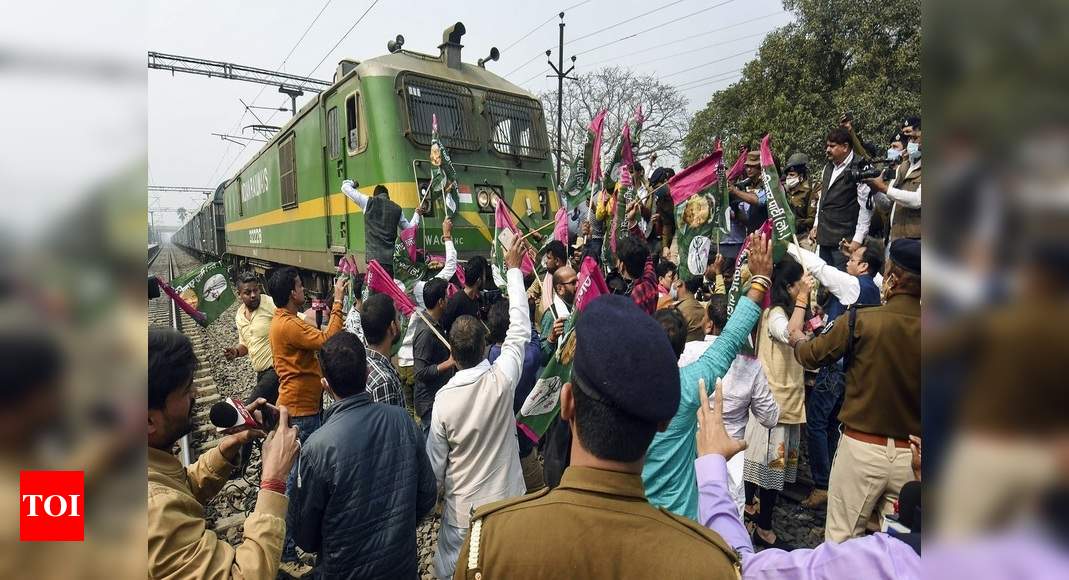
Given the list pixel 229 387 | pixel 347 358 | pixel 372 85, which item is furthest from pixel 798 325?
pixel 229 387

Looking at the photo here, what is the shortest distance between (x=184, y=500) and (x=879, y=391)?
8.46ft

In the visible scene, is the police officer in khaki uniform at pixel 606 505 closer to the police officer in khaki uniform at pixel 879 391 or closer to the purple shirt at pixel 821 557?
the purple shirt at pixel 821 557

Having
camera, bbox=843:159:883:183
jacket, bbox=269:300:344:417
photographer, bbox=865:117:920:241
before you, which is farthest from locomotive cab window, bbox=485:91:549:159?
jacket, bbox=269:300:344:417

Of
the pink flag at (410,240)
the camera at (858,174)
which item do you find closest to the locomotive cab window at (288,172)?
the pink flag at (410,240)

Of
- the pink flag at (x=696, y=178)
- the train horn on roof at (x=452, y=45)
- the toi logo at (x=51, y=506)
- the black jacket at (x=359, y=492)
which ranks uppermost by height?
the train horn on roof at (x=452, y=45)

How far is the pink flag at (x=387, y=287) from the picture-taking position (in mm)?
3730

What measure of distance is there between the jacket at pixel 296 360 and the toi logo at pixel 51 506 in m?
2.70

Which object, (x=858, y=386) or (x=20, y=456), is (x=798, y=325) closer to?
(x=858, y=386)

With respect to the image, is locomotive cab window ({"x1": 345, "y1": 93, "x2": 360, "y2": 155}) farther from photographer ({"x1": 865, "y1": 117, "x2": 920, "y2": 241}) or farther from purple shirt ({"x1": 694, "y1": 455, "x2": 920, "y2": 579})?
purple shirt ({"x1": 694, "y1": 455, "x2": 920, "y2": 579})

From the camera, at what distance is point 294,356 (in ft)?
11.9

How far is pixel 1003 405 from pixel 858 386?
231cm

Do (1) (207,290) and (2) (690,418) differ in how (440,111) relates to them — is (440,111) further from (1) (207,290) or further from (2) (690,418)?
(2) (690,418)

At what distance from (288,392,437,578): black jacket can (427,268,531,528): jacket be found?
21 centimetres

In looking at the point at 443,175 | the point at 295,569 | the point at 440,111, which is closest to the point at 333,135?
the point at 440,111
